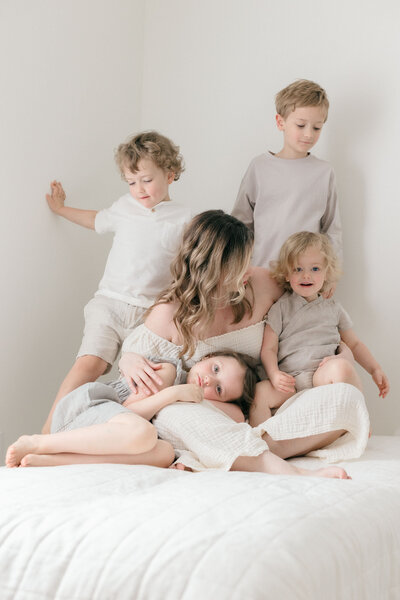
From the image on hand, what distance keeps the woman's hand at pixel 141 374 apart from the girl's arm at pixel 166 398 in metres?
0.09

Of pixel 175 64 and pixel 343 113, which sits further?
pixel 175 64

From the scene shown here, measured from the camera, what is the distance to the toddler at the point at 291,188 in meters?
2.44

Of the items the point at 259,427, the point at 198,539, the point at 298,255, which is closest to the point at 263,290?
the point at 298,255

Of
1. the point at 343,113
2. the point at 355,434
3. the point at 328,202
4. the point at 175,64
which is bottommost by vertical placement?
the point at 355,434

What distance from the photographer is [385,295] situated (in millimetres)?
2580

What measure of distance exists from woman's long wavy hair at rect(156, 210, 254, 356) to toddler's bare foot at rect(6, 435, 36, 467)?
0.53 metres

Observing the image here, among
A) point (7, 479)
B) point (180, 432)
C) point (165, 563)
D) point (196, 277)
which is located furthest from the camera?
point (196, 277)

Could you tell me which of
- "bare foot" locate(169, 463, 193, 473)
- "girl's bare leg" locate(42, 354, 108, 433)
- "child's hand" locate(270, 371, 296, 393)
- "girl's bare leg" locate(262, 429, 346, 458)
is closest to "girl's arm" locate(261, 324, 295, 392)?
"child's hand" locate(270, 371, 296, 393)

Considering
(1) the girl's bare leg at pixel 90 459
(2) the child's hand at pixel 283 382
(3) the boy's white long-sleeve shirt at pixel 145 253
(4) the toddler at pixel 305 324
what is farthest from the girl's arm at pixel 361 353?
→ (1) the girl's bare leg at pixel 90 459

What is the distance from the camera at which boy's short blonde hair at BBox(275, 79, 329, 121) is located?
2.38 metres

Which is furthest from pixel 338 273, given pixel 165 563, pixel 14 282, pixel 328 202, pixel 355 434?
pixel 165 563

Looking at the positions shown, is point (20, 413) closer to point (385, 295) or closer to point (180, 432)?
point (180, 432)

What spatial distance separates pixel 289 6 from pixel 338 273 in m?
1.20

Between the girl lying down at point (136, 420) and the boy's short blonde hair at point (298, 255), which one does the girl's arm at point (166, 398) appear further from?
the boy's short blonde hair at point (298, 255)
